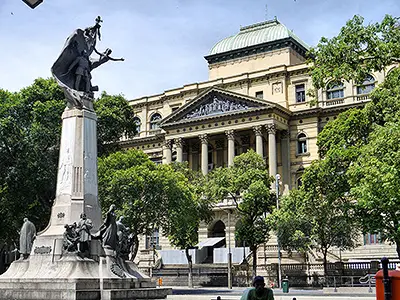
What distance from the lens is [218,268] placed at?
165ft

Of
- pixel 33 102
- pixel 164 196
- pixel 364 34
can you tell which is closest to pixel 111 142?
pixel 33 102

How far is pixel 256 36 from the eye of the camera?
2776 inches

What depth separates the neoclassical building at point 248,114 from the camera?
60344 mm

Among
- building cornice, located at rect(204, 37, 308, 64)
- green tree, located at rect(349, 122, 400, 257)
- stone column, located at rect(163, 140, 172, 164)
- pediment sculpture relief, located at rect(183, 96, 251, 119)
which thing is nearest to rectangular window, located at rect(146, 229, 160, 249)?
stone column, located at rect(163, 140, 172, 164)

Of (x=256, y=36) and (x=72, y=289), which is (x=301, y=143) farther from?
(x=72, y=289)

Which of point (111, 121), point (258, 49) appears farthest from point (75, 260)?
point (258, 49)

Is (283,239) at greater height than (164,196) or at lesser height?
lesser

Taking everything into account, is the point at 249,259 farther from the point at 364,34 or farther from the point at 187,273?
the point at 364,34

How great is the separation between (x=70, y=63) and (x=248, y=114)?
136 feet

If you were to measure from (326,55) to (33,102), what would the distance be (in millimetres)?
26008

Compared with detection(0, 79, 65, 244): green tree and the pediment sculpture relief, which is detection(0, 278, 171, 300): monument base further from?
the pediment sculpture relief

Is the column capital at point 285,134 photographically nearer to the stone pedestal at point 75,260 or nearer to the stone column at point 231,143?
the stone column at point 231,143

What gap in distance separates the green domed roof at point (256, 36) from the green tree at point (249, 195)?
26535 mm

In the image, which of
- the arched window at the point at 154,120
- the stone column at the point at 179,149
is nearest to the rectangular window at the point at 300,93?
the stone column at the point at 179,149
